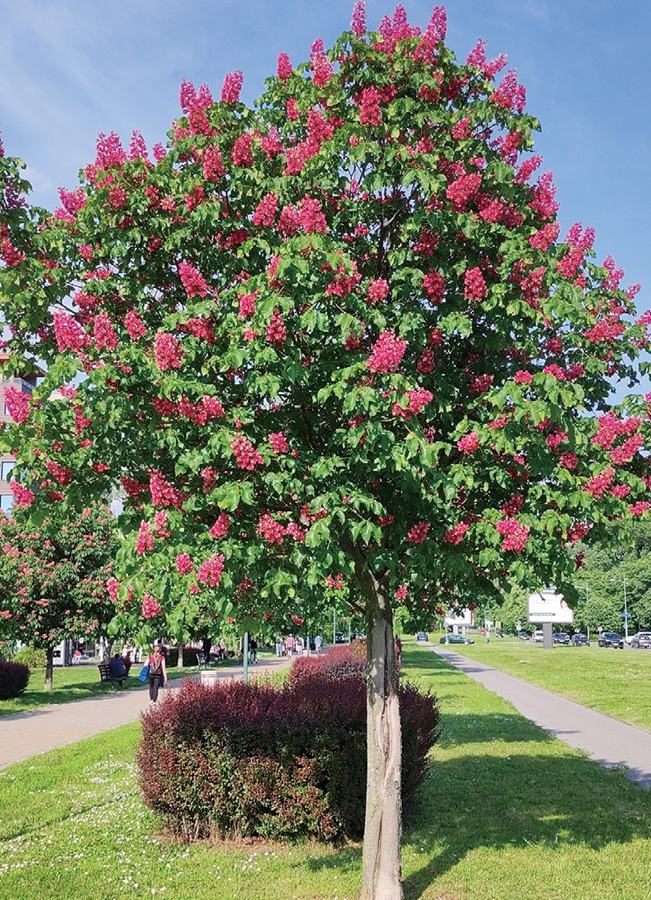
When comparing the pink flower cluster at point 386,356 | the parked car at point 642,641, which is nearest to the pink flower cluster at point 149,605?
the pink flower cluster at point 386,356

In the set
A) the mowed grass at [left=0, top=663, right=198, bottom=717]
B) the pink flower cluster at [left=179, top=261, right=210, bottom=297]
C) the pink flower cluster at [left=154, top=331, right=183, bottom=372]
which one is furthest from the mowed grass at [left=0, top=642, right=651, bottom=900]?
the mowed grass at [left=0, top=663, right=198, bottom=717]

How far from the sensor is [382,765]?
21.6 ft

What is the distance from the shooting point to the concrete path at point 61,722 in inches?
628

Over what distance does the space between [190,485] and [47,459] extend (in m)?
1.05

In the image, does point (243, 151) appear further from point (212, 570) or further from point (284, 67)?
point (212, 570)

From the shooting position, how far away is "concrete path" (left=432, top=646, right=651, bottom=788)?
13547mm

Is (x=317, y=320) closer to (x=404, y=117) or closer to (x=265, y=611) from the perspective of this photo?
(x=404, y=117)

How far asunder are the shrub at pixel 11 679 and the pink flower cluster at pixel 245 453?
23636 millimetres

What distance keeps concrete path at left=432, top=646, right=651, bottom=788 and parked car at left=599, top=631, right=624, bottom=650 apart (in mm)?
56281

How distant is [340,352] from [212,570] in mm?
1934

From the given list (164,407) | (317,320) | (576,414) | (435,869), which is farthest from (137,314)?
(435,869)

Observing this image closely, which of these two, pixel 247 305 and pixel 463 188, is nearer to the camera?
pixel 247 305

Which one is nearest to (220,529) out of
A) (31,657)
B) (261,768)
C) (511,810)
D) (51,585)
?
(261,768)

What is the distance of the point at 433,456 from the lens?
4.96 m
